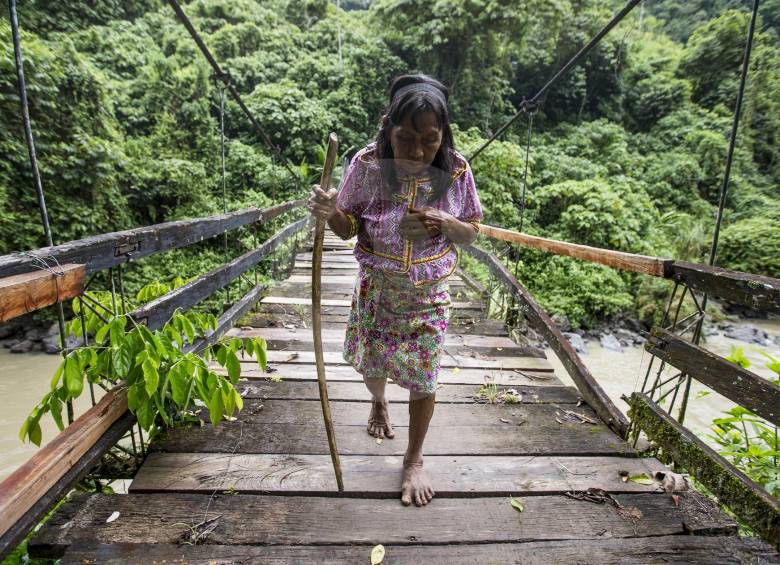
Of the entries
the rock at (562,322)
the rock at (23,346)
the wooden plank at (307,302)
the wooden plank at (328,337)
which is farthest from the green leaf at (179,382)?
the rock at (562,322)

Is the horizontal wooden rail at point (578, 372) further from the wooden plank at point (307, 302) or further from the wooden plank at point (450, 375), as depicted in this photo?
the wooden plank at point (307, 302)

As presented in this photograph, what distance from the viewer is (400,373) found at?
1.19 metres

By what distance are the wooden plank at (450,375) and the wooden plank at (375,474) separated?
587mm

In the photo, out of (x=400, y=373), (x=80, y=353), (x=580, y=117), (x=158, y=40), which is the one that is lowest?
(x=400, y=373)

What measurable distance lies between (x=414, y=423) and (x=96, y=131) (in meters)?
7.73

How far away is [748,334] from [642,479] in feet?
28.6

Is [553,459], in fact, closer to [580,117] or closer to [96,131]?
[96,131]

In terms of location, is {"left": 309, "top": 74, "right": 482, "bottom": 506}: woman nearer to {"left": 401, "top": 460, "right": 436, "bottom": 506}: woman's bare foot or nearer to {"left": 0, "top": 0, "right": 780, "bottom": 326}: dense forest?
{"left": 401, "top": 460, "right": 436, "bottom": 506}: woman's bare foot

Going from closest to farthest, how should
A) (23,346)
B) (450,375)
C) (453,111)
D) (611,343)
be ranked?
(450,375) → (23,346) → (611,343) → (453,111)

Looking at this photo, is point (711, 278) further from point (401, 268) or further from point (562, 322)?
point (562, 322)

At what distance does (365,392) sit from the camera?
1831 millimetres

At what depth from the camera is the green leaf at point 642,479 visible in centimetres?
128

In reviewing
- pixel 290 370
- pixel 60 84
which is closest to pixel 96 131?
pixel 60 84

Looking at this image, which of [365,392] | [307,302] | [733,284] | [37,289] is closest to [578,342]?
[307,302]
